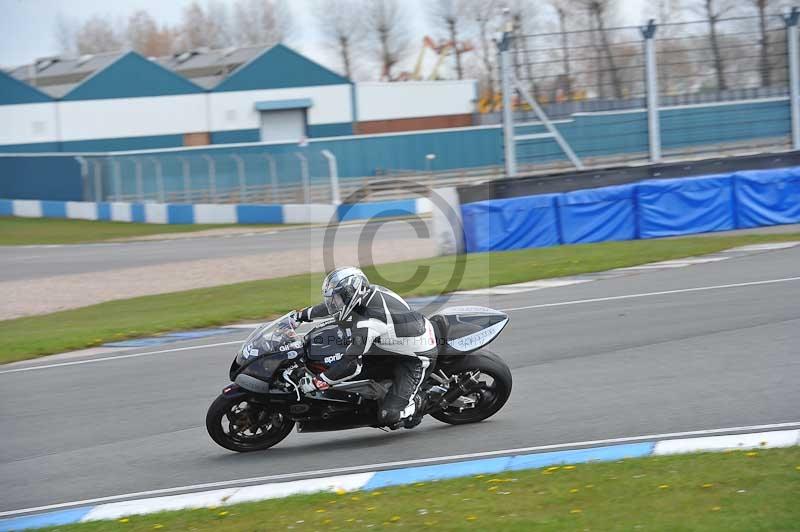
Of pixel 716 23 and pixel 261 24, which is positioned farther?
pixel 261 24

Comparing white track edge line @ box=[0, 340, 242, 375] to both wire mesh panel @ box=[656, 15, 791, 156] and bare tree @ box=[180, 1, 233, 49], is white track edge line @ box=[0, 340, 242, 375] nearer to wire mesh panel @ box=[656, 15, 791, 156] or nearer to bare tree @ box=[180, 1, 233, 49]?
wire mesh panel @ box=[656, 15, 791, 156]

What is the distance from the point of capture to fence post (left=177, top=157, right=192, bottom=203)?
37.9 m

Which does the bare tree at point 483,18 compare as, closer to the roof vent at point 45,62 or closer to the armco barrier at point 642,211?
the roof vent at point 45,62

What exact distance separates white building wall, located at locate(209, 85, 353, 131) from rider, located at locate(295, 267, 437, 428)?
49.9m

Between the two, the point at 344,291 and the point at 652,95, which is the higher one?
the point at 652,95

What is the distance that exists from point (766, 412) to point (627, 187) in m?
13.7

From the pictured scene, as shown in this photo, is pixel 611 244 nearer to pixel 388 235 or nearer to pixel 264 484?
pixel 388 235

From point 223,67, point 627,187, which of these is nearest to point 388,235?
point 627,187

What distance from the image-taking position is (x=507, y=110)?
2344 centimetres

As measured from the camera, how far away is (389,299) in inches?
339

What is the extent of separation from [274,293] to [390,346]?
9.65 metres

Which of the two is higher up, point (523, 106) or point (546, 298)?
point (523, 106)

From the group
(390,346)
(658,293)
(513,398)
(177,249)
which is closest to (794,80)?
(658,293)

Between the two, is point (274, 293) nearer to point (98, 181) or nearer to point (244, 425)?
point (244, 425)
